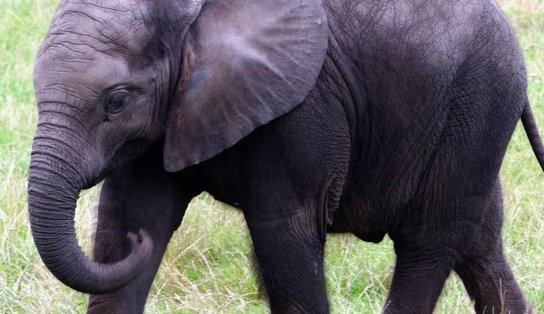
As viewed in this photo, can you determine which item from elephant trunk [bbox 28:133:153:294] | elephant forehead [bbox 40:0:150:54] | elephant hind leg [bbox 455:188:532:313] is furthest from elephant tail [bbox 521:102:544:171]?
elephant trunk [bbox 28:133:153:294]

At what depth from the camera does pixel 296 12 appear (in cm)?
413

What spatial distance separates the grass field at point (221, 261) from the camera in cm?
501

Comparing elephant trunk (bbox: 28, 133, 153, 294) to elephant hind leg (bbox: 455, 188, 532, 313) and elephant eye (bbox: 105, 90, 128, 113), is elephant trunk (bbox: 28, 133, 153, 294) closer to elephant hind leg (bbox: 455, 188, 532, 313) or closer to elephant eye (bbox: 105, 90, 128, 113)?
elephant eye (bbox: 105, 90, 128, 113)

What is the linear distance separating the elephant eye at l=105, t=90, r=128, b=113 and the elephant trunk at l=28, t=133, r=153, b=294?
187 mm

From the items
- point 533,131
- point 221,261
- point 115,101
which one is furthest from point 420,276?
point 115,101

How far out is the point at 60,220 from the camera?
12.4ft

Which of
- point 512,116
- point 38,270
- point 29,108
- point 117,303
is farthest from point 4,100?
point 512,116

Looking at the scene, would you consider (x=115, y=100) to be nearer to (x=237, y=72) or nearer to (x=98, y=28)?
(x=98, y=28)

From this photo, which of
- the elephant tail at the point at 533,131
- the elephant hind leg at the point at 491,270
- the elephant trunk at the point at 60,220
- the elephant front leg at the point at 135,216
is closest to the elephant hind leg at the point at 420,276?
the elephant hind leg at the point at 491,270

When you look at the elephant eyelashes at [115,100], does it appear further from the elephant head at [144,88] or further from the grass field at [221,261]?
the grass field at [221,261]

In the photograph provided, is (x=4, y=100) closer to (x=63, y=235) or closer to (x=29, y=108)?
(x=29, y=108)

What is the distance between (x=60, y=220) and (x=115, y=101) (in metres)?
0.36

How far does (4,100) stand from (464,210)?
10.9ft

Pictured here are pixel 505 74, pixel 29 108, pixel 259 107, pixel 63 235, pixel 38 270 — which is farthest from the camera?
pixel 29 108
